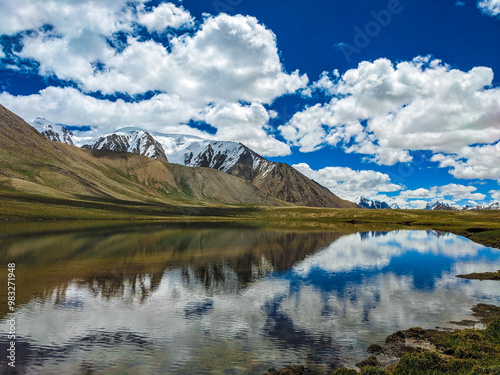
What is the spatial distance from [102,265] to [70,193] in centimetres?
17898

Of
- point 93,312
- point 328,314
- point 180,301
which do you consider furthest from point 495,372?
point 93,312

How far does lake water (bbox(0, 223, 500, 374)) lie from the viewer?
1748cm

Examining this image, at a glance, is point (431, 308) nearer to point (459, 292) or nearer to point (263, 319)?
point (459, 292)

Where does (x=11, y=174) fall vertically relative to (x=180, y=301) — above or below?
above

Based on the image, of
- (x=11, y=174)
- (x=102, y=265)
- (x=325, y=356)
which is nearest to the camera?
(x=325, y=356)

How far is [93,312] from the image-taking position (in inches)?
970

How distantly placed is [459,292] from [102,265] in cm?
4202

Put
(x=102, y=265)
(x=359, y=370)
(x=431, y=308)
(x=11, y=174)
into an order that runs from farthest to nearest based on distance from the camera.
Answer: (x=11, y=174), (x=102, y=265), (x=431, y=308), (x=359, y=370)

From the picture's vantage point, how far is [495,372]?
12875 millimetres

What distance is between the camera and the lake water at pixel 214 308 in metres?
17.5

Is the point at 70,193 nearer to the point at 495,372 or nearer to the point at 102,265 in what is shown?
the point at 102,265

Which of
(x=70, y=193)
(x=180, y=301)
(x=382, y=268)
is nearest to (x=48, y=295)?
(x=180, y=301)

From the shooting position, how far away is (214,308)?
2656 cm

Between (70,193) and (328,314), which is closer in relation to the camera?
(328,314)
